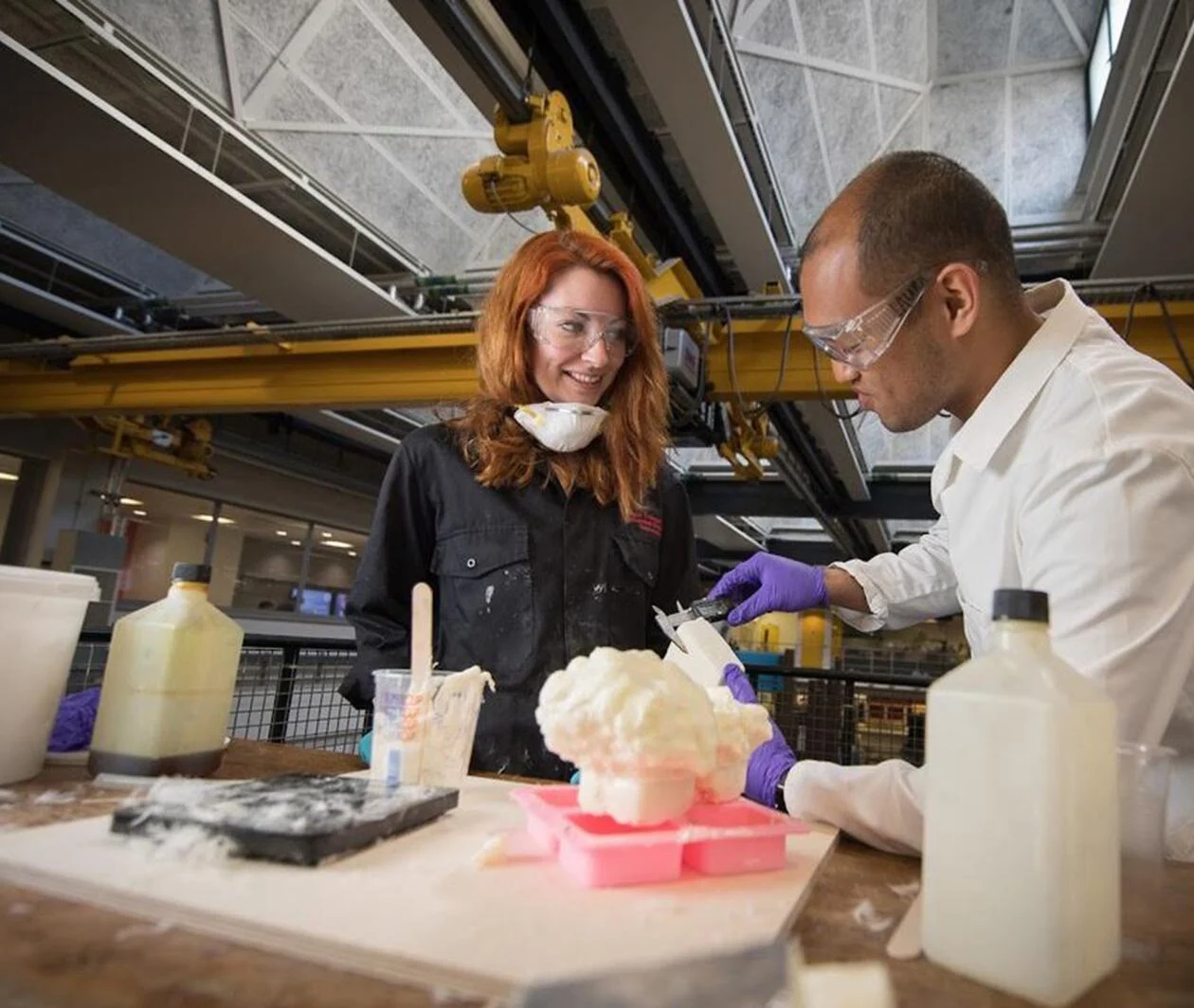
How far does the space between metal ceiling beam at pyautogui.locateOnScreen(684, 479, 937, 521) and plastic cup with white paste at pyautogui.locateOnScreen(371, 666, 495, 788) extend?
5.99 m

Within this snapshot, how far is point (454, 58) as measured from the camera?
2217 mm

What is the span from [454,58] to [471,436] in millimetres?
1253

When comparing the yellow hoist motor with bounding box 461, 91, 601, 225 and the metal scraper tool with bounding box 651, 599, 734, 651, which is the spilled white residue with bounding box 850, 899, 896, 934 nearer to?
the metal scraper tool with bounding box 651, 599, 734, 651

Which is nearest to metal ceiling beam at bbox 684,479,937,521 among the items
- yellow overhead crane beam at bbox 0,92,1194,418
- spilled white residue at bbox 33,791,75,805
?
yellow overhead crane beam at bbox 0,92,1194,418

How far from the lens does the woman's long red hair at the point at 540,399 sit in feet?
5.66

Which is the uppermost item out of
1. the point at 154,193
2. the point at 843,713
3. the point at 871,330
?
the point at 154,193

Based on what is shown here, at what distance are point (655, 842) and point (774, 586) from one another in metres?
1.07

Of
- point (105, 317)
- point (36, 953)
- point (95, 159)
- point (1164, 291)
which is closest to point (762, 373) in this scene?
point (1164, 291)

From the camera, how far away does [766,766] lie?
44.8 inches

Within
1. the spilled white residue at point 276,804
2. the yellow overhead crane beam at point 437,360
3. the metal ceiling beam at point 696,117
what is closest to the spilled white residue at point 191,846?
the spilled white residue at point 276,804

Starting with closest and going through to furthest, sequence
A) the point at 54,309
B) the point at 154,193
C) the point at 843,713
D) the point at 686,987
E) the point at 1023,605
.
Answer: the point at 686,987 < the point at 1023,605 < the point at 154,193 < the point at 843,713 < the point at 54,309

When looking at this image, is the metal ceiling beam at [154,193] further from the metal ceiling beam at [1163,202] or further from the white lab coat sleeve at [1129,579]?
the metal ceiling beam at [1163,202]

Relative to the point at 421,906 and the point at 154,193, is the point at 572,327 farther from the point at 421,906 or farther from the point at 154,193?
the point at 154,193

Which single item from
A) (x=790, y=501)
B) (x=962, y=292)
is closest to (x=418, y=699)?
(x=962, y=292)
